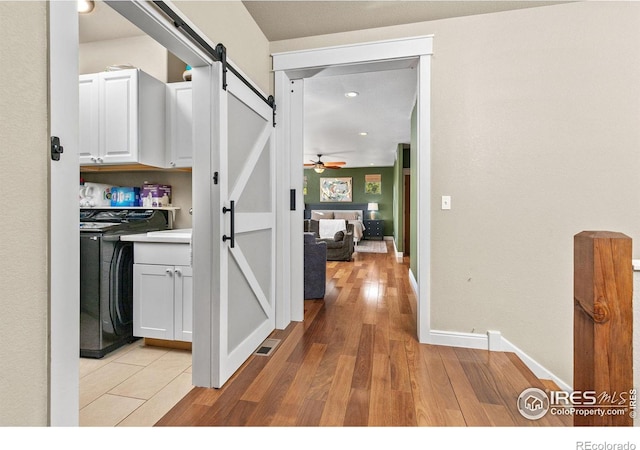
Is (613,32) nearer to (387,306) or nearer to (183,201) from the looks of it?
(387,306)

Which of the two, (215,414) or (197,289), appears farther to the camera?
(197,289)

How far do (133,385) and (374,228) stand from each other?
9542 mm

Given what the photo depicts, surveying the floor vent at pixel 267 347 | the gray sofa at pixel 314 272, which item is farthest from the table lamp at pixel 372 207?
the floor vent at pixel 267 347

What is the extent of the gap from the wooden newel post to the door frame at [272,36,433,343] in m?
1.85

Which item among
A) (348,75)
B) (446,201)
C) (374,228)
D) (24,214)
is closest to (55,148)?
(24,214)

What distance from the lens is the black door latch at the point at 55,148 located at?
0.94 m

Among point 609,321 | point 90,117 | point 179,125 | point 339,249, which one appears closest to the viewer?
point 609,321

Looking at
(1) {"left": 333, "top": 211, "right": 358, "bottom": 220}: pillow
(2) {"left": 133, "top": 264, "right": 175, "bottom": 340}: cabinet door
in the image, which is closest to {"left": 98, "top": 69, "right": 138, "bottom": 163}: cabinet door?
(2) {"left": 133, "top": 264, "right": 175, "bottom": 340}: cabinet door

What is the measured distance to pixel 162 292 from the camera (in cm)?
232

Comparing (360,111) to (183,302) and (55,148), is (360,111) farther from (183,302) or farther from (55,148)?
(55,148)

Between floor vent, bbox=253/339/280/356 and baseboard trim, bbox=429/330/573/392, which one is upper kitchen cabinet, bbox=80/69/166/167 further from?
baseboard trim, bbox=429/330/573/392
